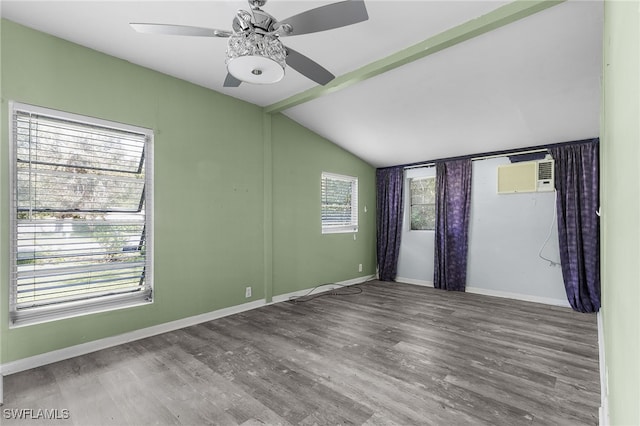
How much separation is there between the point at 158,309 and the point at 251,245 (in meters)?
1.33

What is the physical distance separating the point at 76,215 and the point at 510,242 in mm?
5450

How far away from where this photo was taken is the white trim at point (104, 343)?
248 centimetres

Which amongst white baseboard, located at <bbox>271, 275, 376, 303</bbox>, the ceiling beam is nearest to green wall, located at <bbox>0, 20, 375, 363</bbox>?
white baseboard, located at <bbox>271, 275, 376, 303</bbox>

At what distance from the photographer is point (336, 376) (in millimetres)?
2365

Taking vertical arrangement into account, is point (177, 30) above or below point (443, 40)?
below

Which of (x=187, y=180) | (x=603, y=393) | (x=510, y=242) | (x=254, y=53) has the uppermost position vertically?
(x=254, y=53)

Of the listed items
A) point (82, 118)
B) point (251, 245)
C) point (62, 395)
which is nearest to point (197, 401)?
point (62, 395)

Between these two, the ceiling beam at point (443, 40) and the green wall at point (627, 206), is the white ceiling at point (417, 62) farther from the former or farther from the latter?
the green wall at point (627, 206)

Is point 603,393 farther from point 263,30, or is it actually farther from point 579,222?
point 263,30

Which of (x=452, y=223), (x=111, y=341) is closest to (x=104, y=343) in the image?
(x=111, y=341)

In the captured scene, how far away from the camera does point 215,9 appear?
7.64 ft

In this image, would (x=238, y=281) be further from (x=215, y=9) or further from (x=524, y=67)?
(x=524, y=67)

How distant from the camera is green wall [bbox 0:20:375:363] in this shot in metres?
2.57

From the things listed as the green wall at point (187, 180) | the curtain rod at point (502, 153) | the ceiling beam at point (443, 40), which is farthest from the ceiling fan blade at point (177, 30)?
the curtain rod at point (502, 153)
